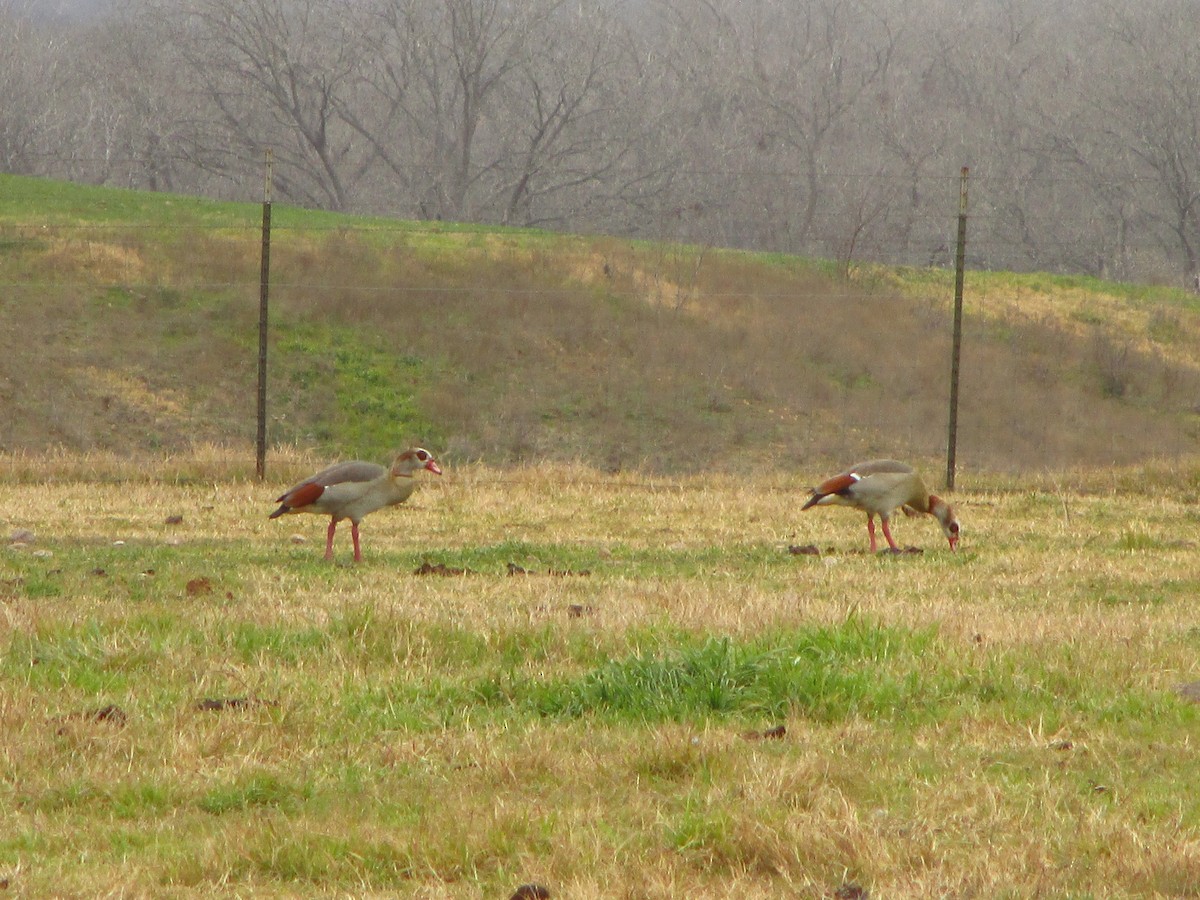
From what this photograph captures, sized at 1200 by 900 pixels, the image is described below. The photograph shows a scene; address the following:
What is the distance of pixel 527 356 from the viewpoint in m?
36.8

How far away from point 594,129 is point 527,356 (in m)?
27.0

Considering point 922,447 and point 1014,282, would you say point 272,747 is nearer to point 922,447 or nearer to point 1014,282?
point 922,447

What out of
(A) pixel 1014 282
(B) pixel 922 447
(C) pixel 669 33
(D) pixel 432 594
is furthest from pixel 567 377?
(C) pixel 669 33

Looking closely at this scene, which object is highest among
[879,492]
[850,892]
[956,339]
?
[956,339]

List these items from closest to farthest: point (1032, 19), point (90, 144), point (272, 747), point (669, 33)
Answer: point (272, 747)
point (90, 144)
point (669, 33)
point (1032, 19)

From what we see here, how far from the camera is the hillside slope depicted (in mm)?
32656

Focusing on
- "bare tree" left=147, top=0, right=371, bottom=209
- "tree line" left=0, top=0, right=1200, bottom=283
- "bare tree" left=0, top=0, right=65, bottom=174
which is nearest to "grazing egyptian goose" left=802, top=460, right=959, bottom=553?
"tree line" left=0, top=0, right=1200, bottom=283

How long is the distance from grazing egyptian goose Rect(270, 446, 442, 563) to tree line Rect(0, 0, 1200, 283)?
42.5 m

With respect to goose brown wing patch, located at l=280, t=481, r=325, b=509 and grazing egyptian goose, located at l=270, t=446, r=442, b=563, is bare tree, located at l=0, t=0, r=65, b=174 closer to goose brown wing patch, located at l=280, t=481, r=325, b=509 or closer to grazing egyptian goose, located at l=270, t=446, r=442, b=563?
grazing egyptian goose, located at l=270, t=446, r=442, b=563

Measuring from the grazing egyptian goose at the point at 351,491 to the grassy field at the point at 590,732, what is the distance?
0.63 m

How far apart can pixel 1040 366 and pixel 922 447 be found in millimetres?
8575

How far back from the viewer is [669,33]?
77.1 meters

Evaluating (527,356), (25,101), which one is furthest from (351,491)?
(25,101)

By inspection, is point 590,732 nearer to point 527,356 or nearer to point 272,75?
point 527,356
